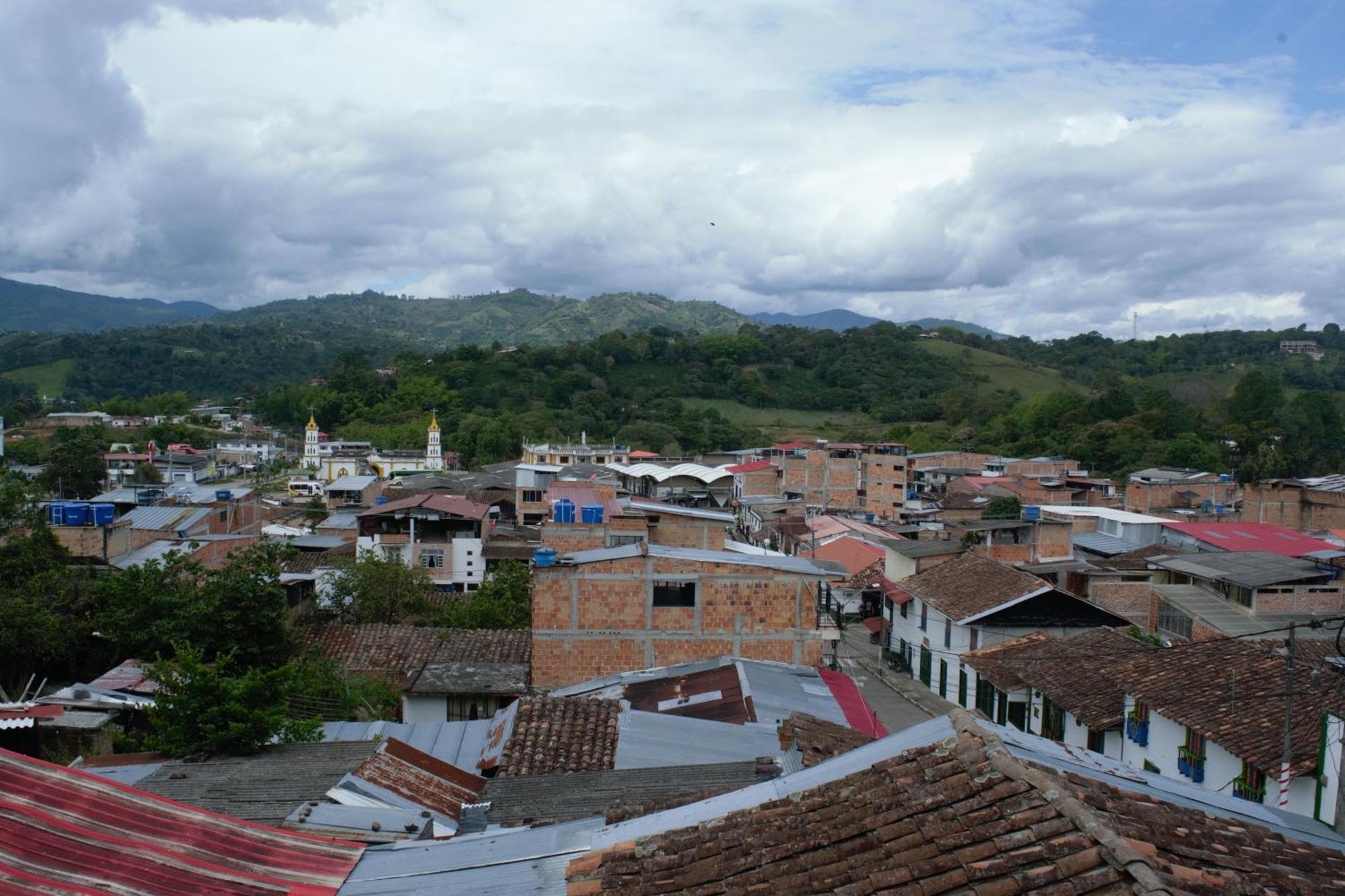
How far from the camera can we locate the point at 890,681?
870 inches

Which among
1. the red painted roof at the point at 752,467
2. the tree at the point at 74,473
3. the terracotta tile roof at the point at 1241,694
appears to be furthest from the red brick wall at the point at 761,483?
the terracotta tile roof at the point at 1241,694

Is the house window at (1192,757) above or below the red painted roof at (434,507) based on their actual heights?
below

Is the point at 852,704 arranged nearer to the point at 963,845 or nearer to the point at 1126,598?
the point at 963,845

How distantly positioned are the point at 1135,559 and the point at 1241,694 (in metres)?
14.6

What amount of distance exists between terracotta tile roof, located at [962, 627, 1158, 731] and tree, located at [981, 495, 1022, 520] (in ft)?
60.4

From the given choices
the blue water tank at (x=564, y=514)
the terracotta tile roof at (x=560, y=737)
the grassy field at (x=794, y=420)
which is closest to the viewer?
the terracotta tile roof at (x=560, y=737)

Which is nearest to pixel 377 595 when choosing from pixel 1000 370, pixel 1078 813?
pixel 1078 813

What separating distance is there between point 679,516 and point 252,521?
1858cm

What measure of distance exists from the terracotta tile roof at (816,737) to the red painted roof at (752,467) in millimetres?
39973

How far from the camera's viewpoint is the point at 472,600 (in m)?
20.9

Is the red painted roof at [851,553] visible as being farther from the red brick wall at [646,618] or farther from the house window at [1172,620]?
the red brick wall at [646,618]

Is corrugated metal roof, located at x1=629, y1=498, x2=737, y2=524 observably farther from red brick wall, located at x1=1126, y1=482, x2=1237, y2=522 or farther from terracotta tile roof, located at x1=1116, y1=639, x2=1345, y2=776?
red brick wall, located at x1=1126, y1=482, x2=1237, y2=522

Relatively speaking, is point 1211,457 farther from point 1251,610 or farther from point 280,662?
point 280,662

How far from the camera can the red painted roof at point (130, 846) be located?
12.7 feet
